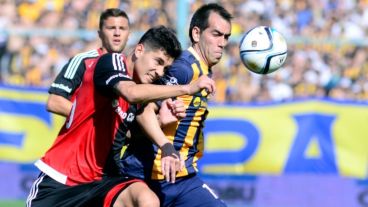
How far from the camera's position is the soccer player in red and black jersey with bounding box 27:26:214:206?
6.25m

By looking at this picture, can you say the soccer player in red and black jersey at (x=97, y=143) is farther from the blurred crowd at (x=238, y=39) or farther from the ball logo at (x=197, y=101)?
the blurred crowd at (x=238, y=39)

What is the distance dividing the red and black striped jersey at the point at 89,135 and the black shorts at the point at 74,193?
0.06 metres

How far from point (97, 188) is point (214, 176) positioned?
6117 millimetres

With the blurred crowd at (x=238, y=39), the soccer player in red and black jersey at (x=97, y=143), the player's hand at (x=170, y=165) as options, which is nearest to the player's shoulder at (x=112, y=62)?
the soccer player in red and black jersey at (x=97, y=143)

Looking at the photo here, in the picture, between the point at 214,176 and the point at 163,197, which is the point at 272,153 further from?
the point at 163,197

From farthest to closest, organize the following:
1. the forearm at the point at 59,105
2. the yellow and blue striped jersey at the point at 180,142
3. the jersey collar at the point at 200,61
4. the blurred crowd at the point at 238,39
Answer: the blurred crowd at the point at 238,39 < the forearm at the point at 59,105 < the jersey collar at the point at 200,61 < the yellow and blue striped jersey at the point at 180,142

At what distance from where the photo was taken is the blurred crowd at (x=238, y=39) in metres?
13.5

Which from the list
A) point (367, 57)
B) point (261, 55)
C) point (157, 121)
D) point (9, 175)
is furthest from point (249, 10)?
point (157, 121)

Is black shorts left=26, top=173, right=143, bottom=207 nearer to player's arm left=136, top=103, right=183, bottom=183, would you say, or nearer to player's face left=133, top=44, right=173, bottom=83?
player's arm left=136, top=103, right=183, bottom=183

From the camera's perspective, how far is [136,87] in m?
5.86

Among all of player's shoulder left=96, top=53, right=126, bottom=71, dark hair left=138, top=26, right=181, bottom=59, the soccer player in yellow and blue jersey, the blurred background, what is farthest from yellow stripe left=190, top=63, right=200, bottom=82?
the blurred background

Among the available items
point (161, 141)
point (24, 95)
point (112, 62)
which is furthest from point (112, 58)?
point (24, 95)

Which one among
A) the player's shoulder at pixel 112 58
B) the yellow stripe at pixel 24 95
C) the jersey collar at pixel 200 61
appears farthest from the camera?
the yellow stripe at pixel 24 95

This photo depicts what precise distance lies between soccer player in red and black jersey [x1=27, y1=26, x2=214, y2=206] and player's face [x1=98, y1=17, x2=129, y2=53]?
252cm
